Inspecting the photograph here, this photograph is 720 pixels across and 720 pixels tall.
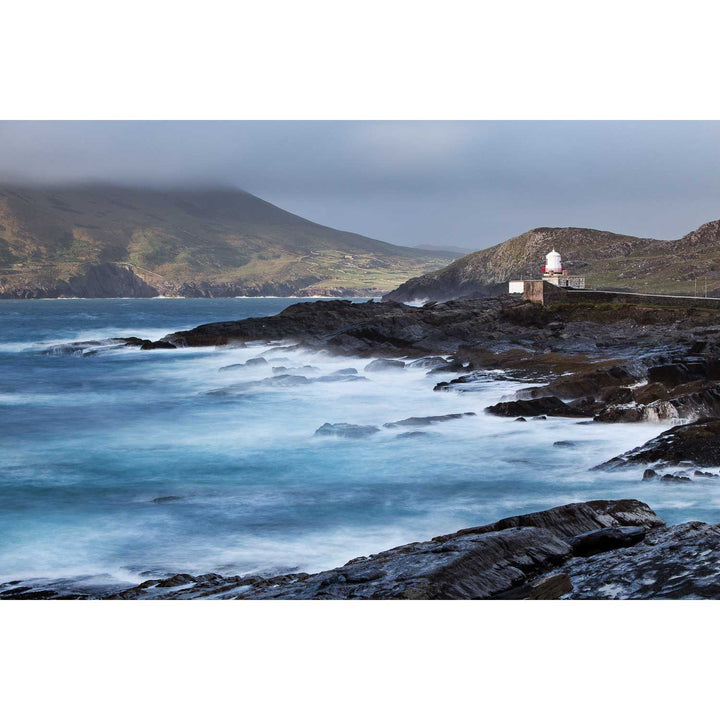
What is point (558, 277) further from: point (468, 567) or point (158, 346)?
point (468, 567)

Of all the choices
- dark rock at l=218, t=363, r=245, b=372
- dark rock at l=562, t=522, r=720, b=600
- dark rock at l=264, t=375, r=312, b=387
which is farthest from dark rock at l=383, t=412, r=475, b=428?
dark rock at l=218, t=363, r=245, b=372

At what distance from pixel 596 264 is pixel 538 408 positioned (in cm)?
3672

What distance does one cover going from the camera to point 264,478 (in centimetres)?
1202

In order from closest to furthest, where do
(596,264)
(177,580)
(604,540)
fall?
(604,540), (177,580), (596,264)

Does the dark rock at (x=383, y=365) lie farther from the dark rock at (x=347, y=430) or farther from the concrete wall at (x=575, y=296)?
the concrete wall at (x=575, y=296)

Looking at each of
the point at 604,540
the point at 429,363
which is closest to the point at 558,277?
the point at 429,363

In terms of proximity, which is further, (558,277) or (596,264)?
(596,264)

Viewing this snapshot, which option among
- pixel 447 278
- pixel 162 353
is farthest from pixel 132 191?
pixel 162 353

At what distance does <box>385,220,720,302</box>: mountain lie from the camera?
40906 mm

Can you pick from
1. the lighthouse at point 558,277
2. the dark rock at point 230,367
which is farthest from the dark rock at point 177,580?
the lighthouse at point 558,277

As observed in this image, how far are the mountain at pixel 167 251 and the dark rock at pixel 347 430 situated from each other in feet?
276

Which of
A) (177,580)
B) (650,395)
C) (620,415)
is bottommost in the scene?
(177,580)

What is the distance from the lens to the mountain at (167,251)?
106 metres

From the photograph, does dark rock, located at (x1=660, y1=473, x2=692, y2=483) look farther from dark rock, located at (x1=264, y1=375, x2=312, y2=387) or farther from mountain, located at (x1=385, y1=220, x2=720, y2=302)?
mountain, located at (x1=385, y1=220, x2=720, y2=302)
